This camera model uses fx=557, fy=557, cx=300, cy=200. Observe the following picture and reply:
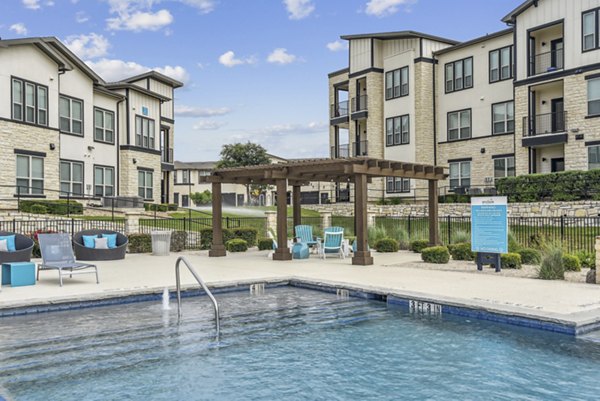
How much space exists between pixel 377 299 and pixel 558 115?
23350 mm

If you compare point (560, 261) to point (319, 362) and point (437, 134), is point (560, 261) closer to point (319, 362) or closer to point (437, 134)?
point (319, 362)

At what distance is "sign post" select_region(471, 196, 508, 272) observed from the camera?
13.5 m

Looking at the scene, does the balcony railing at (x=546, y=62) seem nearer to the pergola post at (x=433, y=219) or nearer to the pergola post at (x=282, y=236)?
the pergola post at (x=433, y=219)

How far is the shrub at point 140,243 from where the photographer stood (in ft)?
65.8

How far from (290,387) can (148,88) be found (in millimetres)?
35067

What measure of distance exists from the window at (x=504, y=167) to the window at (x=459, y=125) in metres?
2.79

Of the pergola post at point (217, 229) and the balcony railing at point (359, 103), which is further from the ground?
the balcony railing at point (359, 103)

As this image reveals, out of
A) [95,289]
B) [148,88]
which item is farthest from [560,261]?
[148,88]

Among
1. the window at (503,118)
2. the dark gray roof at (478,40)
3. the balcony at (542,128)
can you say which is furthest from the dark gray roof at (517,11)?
the balcony at (542,128)

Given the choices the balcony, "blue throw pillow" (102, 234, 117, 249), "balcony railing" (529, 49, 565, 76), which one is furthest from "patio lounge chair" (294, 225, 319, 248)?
"balcony railing" (529, 49, 565, 76)

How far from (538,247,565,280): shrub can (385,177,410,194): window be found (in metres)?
23.7

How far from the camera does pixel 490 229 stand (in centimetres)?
1379

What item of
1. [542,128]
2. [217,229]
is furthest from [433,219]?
[542,128]

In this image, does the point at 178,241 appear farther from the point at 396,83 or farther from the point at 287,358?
the point at 396,83
